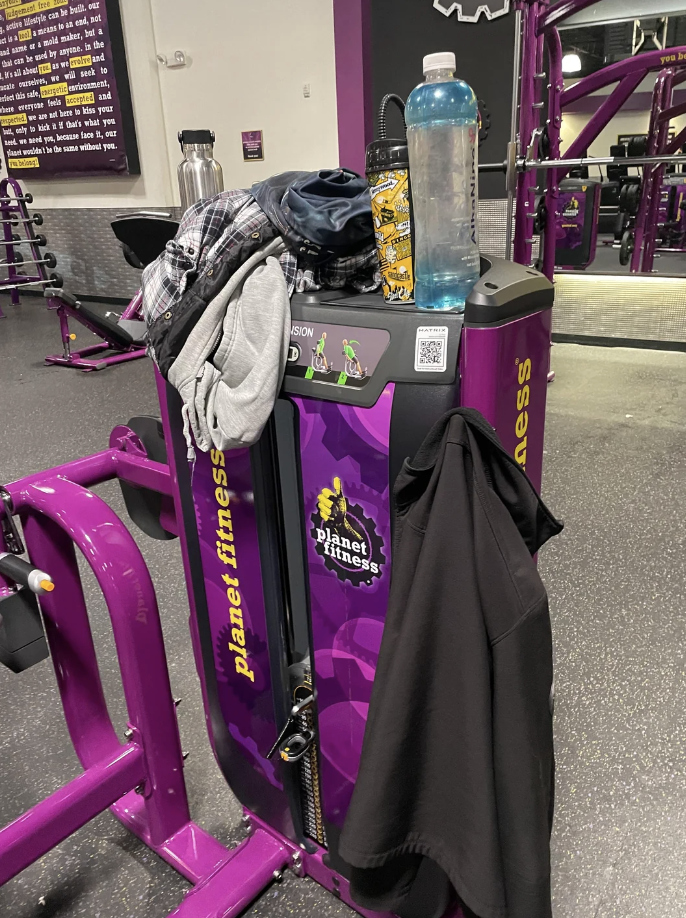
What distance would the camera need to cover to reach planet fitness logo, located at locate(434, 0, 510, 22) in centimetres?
434

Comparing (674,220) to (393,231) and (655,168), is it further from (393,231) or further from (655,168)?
(393,231)

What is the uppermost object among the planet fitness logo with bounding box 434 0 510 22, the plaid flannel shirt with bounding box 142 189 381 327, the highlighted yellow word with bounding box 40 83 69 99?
the planet fitness logo with bounding box 434 0 510 22

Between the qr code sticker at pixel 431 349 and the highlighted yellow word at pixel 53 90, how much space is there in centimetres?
670

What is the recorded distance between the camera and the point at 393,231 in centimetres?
87

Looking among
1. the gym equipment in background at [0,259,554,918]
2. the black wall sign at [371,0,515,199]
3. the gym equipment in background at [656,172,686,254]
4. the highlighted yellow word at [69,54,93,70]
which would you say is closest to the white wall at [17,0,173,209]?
the highlighted yellow word at [69,54,93,70]

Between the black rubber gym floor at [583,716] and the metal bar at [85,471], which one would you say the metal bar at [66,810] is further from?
the metal bar at [85,471]


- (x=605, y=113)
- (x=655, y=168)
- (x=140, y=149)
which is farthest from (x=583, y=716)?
(x=140, y=149)

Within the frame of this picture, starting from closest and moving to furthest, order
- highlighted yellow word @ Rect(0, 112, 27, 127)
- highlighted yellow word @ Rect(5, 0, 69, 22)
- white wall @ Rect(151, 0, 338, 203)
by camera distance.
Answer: white wall @ Rect(151, 0, 338, 203) → highlighted yellow word @ Rect(5, 0, 69, 22) → highlighted yellow word @ Rect(0, 112, 27, 127)

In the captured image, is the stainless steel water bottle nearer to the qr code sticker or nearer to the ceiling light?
the qr code sticker

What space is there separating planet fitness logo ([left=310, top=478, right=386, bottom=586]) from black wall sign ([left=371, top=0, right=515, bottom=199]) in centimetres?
402

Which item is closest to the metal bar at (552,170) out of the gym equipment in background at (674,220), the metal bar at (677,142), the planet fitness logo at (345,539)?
the metal bar at (677,142)

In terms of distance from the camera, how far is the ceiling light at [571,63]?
28.6ft

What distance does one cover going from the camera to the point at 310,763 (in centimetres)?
117

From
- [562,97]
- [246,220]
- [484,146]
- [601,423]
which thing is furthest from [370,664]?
[484,146]
